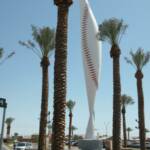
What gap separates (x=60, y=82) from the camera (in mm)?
18562

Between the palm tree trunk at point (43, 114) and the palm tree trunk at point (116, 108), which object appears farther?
the palm tree trunk at point (43, 114)

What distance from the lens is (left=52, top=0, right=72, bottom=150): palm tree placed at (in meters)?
17.7

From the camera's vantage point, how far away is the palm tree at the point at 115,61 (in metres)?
27.6

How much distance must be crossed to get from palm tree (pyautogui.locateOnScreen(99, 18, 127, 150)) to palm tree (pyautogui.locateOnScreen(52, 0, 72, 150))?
994 centimetres

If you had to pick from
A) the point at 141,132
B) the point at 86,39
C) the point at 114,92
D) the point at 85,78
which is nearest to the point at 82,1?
the point at 86,39

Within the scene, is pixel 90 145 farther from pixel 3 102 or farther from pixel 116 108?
pixel 3 102

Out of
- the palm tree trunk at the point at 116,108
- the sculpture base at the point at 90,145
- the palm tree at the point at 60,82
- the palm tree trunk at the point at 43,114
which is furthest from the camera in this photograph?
the palm tree trunk at the point at 43,114

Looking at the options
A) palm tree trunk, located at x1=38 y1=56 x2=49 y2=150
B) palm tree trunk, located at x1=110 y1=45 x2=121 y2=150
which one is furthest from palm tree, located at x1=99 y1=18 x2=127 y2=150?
palm tree trunk, located at x1=38 y1=56 x2=49 y2=150

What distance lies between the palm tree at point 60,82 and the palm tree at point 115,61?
32.6 feet

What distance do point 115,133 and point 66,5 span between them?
11642mm

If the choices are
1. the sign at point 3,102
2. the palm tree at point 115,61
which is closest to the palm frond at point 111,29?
the palm tree at point 115,61

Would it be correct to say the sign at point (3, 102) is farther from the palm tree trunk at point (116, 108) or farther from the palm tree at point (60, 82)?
the palm tree trunk at point (116, 108)

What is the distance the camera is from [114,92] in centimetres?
2827

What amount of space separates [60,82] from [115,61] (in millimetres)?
12208
